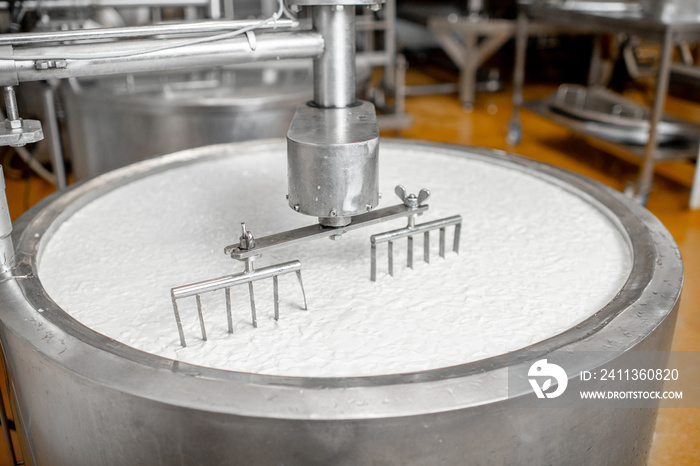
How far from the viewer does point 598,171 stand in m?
4.16

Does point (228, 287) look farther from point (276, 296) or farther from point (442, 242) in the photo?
point (442, 242)

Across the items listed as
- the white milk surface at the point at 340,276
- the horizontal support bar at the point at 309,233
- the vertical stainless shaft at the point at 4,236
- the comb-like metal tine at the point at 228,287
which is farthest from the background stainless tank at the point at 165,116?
the comb-like metal tine at the point at 228,287

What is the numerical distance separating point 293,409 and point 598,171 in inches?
150

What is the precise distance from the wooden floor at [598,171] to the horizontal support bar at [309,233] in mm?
1145

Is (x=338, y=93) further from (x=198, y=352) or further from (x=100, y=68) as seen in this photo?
(x=198, y=352)

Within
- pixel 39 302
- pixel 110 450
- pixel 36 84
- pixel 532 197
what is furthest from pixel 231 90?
pixel 110 450

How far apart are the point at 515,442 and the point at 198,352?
0.47m

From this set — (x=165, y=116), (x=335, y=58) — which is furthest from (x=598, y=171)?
(x=335, y=58)

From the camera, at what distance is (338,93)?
111 centimetres

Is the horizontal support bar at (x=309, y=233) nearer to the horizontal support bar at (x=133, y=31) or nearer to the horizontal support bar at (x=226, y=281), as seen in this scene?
the horizontal support bar at (x=226, y=281)

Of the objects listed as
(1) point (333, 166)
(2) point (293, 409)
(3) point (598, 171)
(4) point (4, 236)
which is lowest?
(3) point (598, 171)

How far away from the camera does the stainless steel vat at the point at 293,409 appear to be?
0.80 meters

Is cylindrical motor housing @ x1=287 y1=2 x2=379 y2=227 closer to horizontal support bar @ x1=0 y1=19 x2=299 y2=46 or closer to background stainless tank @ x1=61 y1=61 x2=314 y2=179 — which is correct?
horizontal support bar @ x1=0 y1=19 x2=299 y2=46

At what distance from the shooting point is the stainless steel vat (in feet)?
2.61
